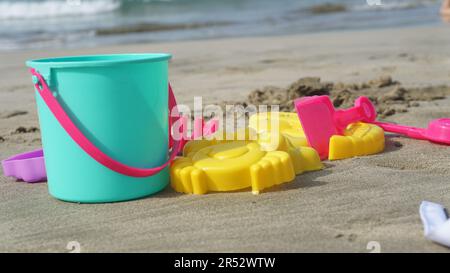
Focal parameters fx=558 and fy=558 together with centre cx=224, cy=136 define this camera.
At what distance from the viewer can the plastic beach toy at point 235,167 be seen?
1870mm

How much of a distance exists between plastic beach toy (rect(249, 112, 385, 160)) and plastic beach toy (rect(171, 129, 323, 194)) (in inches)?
9.1

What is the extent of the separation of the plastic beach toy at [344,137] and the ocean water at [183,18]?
5.63 m

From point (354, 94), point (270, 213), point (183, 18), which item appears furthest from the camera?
point (183, 18)

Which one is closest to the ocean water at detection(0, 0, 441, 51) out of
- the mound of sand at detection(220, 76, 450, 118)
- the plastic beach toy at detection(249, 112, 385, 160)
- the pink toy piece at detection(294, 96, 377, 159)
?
the mound of sand at detection(220, 76, 450, 118)

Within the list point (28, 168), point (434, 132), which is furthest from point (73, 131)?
point (434, 132)

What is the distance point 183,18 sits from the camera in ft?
36.8

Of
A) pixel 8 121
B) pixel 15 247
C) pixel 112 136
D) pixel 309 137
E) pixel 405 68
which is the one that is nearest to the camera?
pixel 15 247

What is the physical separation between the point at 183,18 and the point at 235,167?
9.70 metres

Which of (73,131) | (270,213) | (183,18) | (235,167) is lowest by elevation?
(270,213)

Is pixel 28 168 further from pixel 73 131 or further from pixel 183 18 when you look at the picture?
pixel 183 18

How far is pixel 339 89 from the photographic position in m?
3.53

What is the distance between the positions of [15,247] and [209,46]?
207 inches
